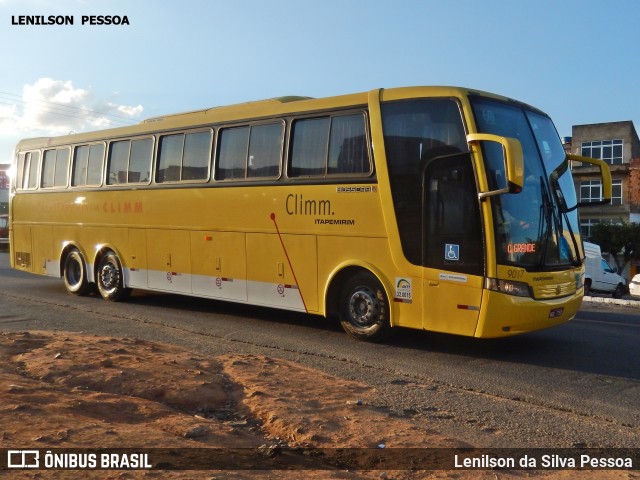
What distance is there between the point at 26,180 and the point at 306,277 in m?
9.98

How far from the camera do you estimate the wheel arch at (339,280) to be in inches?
356

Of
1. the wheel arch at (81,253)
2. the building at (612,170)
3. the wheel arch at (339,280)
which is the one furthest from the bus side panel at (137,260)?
the building at (612,170)

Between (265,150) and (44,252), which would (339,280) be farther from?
(44,252)

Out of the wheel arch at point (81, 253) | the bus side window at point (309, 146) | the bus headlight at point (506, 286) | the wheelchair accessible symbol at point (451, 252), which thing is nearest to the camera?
the bus headlight at point (506, 286)

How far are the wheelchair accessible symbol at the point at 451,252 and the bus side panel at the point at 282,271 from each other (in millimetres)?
2324

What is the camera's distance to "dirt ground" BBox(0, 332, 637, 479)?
442 centimetres

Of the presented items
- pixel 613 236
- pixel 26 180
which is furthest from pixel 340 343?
pixel 613 236

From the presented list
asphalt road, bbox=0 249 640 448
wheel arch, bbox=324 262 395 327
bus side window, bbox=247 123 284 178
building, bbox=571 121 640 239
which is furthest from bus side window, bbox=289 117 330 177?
building, bbox=571 121 640 239

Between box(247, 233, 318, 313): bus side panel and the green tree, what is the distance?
146ft

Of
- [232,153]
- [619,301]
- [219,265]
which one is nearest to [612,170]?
[619,301]

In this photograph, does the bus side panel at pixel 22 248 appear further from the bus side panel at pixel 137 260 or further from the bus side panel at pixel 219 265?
the bus side panel at pixel 219 265

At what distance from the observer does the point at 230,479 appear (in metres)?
3.93

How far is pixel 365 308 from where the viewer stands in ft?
30.8

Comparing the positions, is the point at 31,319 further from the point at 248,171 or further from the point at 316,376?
the point at 316,376
